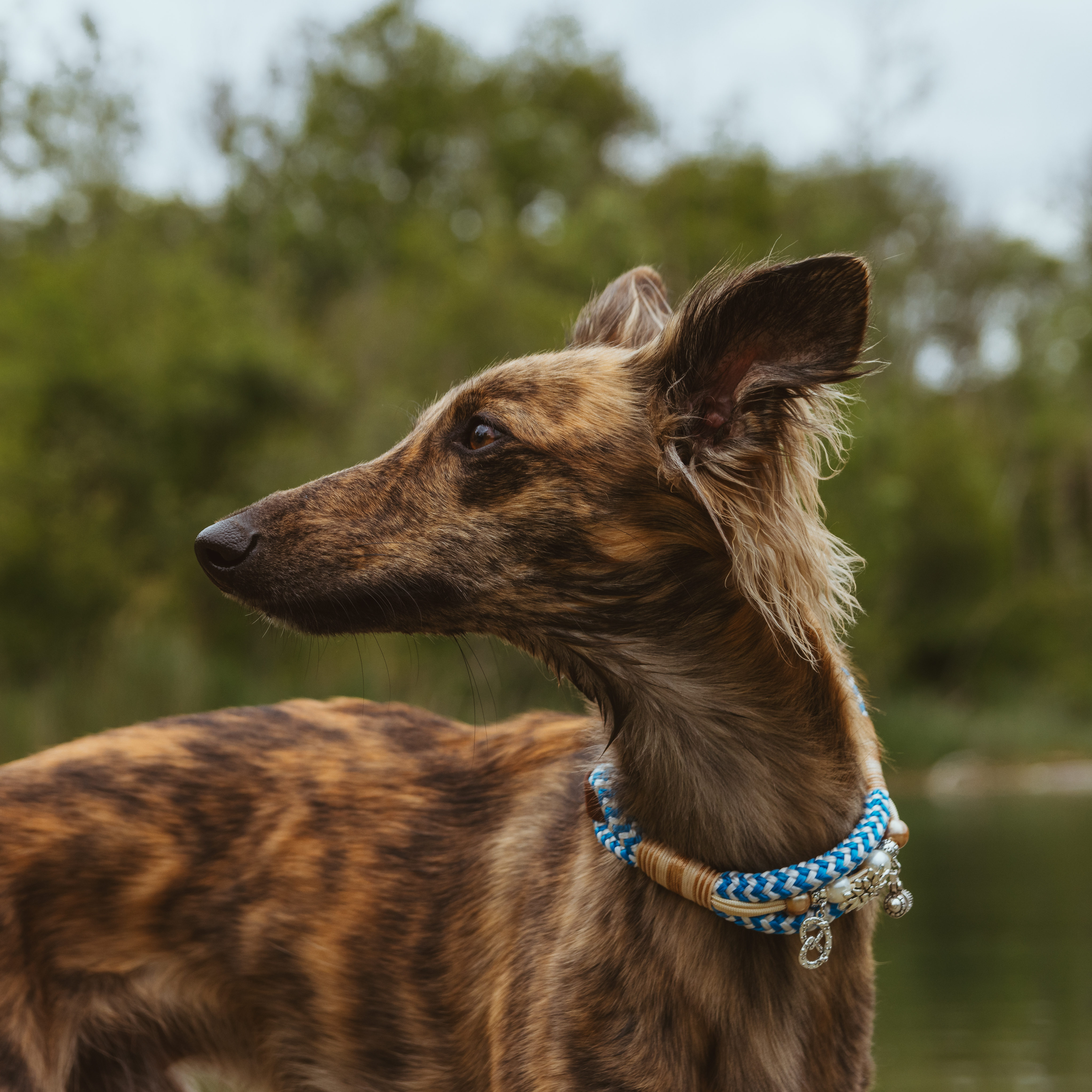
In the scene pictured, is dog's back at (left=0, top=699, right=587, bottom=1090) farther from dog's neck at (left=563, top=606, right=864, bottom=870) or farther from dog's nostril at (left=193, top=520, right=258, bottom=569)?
dog's nostril at (left=193, top=520, right=258, bottom=569)

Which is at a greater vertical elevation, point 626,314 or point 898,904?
point 626,314

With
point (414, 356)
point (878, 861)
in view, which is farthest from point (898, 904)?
point (414, 356)

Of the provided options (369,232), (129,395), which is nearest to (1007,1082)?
(129,395)

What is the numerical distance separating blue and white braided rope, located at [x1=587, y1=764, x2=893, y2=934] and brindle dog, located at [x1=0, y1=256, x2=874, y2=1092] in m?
0.05

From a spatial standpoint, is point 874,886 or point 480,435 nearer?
point 874,886

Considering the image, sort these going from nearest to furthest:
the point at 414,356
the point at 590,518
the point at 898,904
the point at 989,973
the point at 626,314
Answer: the point at 898,904 → the point at 590,518 → the point at 626,314 → the point at 989,973 → the point at 414,356

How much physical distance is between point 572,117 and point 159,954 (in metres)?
54.2

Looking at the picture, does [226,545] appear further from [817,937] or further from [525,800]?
[817,937]

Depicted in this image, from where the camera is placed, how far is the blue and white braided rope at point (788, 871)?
281 cm

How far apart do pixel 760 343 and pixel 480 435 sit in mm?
688

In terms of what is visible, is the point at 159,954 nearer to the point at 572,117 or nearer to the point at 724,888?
the point at 724,888

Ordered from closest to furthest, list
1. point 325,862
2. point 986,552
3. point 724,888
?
point 724,888 < point 325,862 < point 986,552

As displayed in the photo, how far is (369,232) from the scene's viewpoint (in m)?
47.9

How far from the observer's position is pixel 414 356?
27.8 metres
